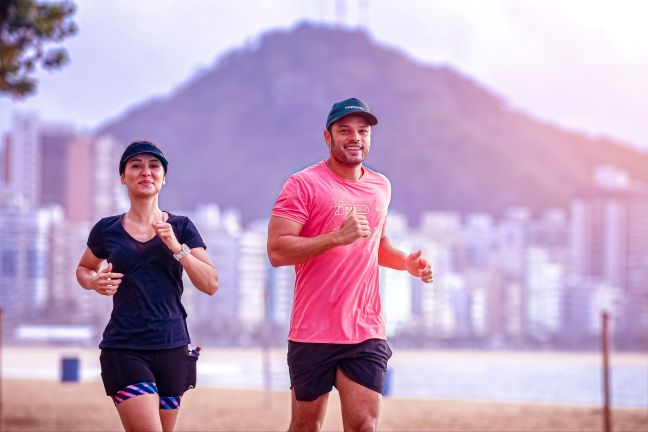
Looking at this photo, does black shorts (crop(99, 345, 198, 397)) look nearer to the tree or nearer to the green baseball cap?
the green baseball cap

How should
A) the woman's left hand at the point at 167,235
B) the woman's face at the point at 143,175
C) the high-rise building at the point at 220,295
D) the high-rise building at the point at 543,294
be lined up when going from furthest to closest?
the high-rise building at the point at 543,294 < the high-rise building at the point at 220,295 < the woman's face at the point at 143,175 < the woman's left hand at the point at 167,235

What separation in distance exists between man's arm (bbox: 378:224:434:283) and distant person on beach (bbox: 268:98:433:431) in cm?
24

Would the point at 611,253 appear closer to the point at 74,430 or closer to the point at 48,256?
the point at 48,256

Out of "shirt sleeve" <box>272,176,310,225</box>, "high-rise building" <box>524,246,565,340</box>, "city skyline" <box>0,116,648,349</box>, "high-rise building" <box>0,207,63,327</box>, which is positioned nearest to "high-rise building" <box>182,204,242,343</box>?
"city skyline" <box>0,116,648,349</box>

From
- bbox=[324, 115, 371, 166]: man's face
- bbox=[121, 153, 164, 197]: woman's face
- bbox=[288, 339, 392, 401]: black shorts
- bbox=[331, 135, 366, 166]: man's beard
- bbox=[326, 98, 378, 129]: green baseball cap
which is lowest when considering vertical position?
bbox=[288, 339, 392, 401]: black shorts

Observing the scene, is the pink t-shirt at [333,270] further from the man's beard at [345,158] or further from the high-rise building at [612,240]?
the high-rise building at [612,240]

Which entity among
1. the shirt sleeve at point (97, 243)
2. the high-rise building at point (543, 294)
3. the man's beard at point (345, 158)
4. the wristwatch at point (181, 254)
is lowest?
A: the high-rise building at point (543, 294)

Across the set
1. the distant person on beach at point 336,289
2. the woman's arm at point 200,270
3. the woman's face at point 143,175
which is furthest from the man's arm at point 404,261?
the woman's face at point 143,175

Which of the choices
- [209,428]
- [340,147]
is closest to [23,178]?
[209,428]

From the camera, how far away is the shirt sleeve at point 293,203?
4984 mm

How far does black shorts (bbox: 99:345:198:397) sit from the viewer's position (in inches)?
182

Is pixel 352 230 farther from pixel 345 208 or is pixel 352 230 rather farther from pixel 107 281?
pixel 107 281

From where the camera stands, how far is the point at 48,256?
502ft

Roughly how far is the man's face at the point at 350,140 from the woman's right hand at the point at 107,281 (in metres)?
1.15
